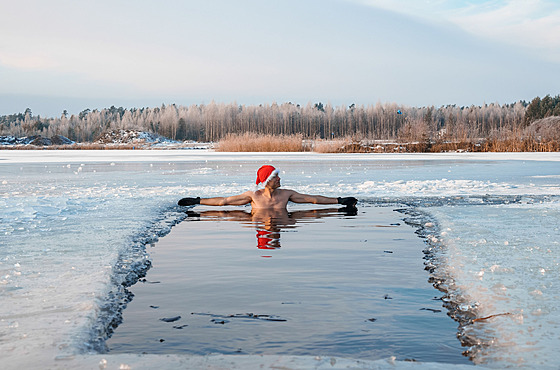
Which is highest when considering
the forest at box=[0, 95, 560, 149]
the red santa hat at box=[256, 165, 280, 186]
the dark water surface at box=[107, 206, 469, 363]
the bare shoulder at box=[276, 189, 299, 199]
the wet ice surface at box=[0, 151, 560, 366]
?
the forest at box=[0, 95, 560, 149]

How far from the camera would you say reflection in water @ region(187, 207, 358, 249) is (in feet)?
23.2

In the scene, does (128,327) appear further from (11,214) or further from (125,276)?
(11,214)

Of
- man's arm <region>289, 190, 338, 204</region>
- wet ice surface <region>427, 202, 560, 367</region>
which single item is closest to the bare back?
man's arm <region>289, 190, 338, 204</region>

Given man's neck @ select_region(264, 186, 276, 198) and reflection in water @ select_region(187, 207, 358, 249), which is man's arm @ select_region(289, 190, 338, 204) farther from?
man's neck @ select_region(264, 186, 276, 198)

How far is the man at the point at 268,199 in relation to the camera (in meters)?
8.09

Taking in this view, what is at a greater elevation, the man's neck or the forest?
the forest

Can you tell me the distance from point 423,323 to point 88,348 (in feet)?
5.62

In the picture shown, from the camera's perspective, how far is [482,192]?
10336 millimetres

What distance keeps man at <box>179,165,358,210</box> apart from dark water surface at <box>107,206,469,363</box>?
170cm

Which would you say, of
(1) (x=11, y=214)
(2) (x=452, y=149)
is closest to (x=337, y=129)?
(2) (x=452, y=149)

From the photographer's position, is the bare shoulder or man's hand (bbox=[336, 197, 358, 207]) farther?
the bare shoulder

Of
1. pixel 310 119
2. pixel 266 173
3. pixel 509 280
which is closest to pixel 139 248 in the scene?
pixel 266 173

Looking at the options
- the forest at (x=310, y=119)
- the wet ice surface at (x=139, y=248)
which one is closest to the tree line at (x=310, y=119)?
the forest at (x=310, y=119)

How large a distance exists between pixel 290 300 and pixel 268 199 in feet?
16.2
